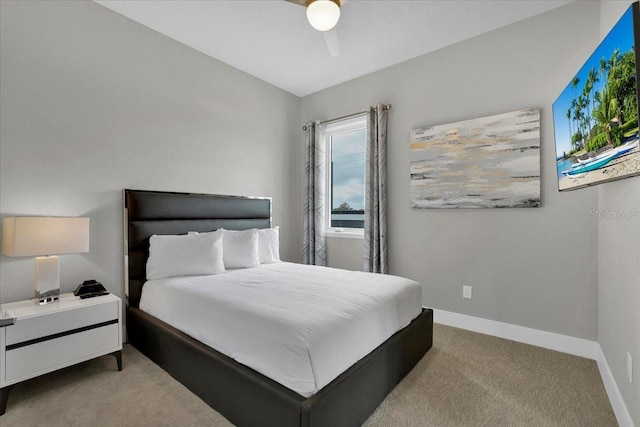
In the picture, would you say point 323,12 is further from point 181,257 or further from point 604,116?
point 181,257

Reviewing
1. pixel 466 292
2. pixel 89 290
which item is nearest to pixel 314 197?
pixel 466 292

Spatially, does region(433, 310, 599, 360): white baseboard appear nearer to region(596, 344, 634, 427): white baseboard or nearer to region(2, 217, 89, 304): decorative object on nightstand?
region(596, 344, 634, 427): white baseboard

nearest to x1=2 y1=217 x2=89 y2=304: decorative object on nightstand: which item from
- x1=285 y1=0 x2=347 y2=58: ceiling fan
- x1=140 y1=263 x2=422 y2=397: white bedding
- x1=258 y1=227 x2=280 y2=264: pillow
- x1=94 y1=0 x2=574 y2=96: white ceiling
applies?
x1=140 y1=263 x2=422 y2=397: white bedding

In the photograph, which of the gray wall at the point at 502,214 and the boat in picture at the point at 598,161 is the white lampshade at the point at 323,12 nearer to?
the boat in picture at the point at 598,161

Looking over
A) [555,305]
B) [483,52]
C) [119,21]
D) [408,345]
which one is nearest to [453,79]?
[483,52]

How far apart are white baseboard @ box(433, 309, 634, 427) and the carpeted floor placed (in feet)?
0.25

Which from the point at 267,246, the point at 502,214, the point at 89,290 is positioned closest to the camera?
the point at 89,290

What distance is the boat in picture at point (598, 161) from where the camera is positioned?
131cm

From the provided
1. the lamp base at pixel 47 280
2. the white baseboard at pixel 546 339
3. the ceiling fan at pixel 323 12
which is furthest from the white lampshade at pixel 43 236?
the white baseboard at pixel 546 339

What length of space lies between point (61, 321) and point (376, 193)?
10.1 feet

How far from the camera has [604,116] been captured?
1.45 metres

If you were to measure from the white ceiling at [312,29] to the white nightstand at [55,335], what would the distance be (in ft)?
8.29

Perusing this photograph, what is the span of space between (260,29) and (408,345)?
3127 mm

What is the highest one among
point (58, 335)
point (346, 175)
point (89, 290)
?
point (346, 175)
